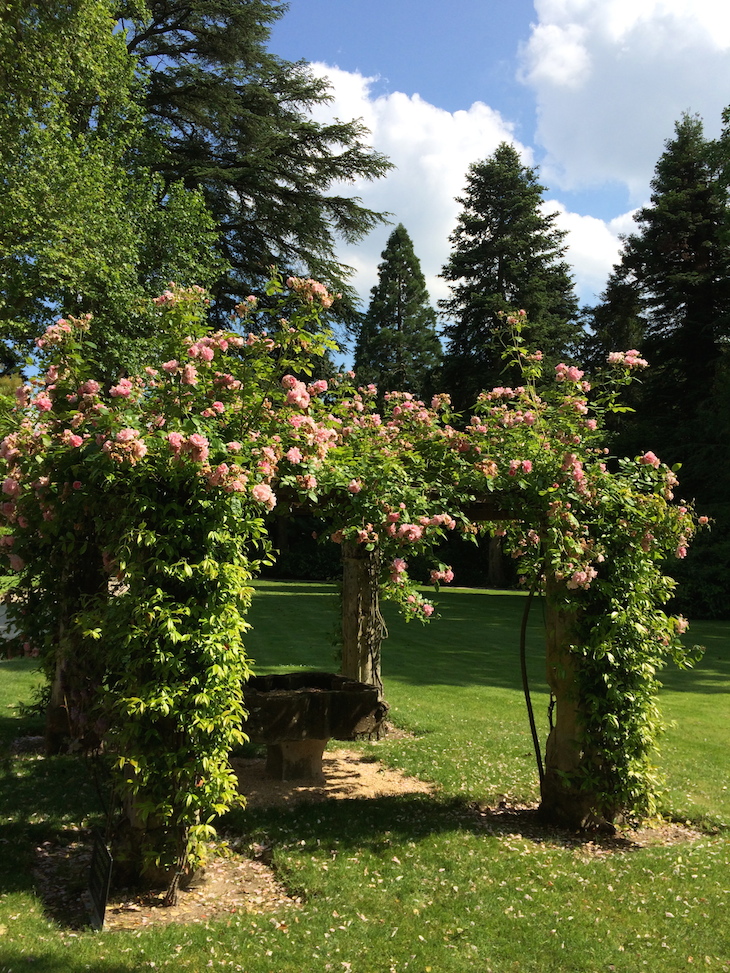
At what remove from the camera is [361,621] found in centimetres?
893

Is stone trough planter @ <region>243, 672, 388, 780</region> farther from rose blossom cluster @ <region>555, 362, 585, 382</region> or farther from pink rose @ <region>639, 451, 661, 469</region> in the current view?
rose blossom cluster @ <region>555, 362, 585, 382</region>

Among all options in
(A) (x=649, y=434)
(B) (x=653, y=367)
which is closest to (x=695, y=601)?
(A) (x=649, y=434)

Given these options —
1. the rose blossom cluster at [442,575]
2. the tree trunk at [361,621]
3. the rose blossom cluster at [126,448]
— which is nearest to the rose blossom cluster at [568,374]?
the rose blossom cluster at [442,575]

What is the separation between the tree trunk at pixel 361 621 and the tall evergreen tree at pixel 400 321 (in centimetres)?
2676

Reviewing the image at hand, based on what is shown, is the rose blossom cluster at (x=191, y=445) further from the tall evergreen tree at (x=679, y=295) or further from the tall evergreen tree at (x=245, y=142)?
the tall evergreen tree at (x=679, y=295)

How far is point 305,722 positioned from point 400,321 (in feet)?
105

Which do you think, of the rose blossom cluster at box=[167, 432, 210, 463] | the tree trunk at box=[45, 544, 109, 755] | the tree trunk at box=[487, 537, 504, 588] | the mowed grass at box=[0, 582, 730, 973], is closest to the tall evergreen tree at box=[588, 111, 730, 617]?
the tree trunk at box=[487, 537, 504, 588]

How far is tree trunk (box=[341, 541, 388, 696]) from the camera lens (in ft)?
29.1

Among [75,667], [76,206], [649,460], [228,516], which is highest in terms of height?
[76,206]

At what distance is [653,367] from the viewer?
27219 millimetres

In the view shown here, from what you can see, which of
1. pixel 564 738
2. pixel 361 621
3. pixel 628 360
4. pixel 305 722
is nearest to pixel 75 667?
pixel 305 722

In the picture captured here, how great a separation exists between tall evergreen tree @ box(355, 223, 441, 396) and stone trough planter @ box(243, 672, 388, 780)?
2903cm

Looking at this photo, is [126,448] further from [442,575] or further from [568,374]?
[568,374]

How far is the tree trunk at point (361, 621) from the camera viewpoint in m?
8.87
